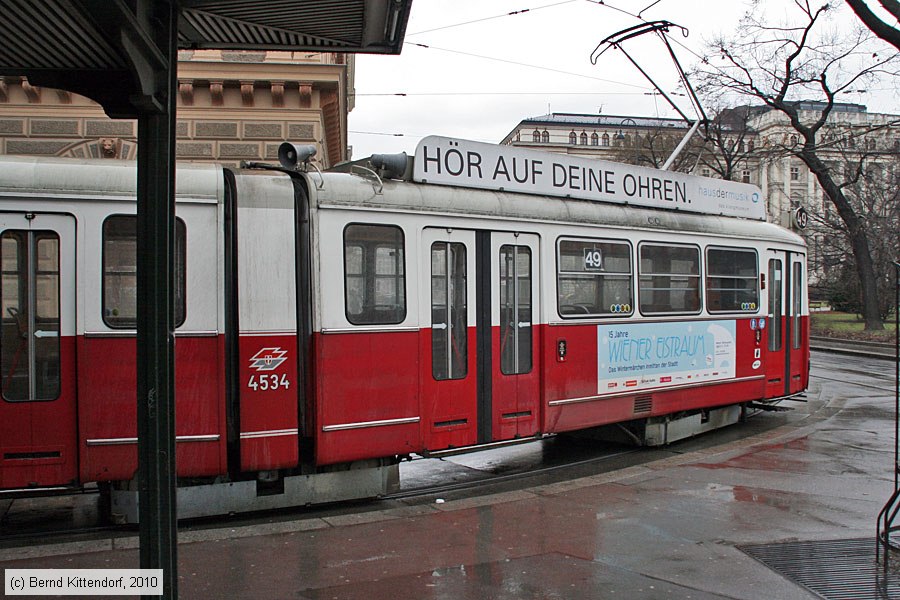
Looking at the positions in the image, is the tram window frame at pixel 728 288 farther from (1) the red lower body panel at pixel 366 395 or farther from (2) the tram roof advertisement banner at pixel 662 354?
(1) the red lower body panel at pixel 366 395

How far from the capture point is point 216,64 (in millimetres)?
18266

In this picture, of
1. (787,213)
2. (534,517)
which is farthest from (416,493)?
(787,213)

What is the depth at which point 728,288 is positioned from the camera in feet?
39.2

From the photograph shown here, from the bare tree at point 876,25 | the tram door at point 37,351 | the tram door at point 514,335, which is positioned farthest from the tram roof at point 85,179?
the bare tree at point 876,25

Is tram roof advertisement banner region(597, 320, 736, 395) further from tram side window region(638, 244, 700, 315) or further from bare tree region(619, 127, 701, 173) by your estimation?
bare tree region(619, 127, 701, 173)

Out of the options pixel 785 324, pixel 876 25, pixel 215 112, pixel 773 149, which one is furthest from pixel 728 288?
pixel 773 149

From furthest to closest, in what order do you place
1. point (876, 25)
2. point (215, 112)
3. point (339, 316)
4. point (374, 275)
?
point (876, 25) < point (215, 112) < point (374, 275) < point (339, 316)

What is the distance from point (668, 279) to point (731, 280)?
1.59 metres

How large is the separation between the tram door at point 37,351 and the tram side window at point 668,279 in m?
6.84

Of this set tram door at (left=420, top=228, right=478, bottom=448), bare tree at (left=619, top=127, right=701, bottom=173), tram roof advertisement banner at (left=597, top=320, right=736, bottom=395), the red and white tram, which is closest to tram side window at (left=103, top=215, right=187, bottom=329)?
the red and white tram

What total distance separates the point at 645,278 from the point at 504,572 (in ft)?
18.7

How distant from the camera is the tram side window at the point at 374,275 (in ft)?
25.4

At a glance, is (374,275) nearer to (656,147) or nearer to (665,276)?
(665,276)

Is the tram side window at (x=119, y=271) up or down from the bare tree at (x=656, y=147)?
down
